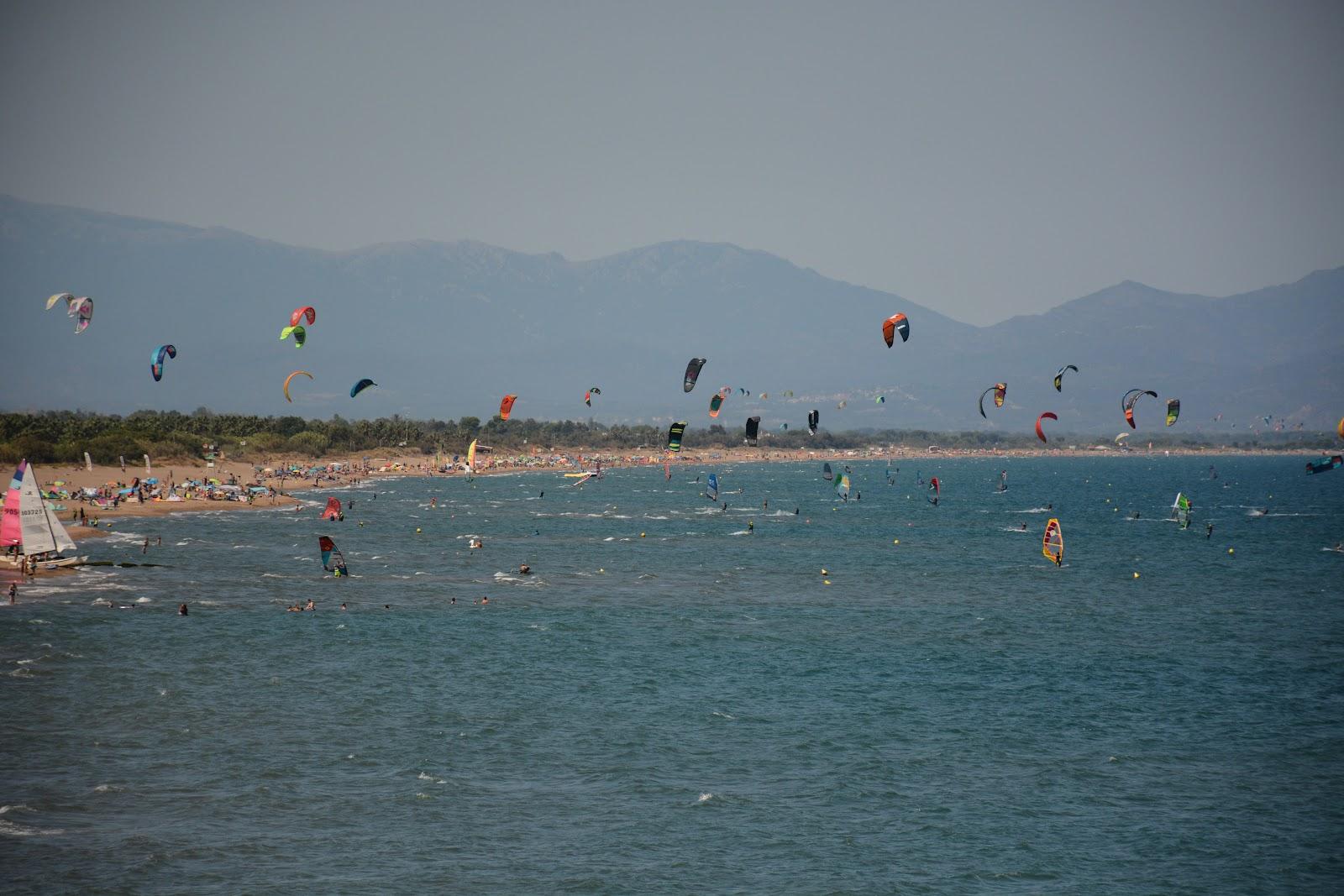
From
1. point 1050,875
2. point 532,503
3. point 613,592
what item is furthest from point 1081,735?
point 532,503

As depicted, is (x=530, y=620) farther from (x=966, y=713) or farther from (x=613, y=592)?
(x=966, y=713)

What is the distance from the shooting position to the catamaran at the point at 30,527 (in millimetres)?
48750

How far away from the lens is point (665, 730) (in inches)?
1211

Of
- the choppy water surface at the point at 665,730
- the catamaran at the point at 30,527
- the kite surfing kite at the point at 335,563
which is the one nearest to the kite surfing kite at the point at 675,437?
the choppy water surface at the point at 665,730

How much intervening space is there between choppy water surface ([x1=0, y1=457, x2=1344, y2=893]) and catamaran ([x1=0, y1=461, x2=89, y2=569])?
1993 mm

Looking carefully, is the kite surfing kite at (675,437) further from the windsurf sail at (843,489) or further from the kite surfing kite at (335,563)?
the kite surfing kite at (335,563)

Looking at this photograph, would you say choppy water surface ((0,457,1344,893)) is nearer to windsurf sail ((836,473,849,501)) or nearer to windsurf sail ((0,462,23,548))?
windsurf sail ((0,462,23,548))

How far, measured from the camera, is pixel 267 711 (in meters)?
31.5

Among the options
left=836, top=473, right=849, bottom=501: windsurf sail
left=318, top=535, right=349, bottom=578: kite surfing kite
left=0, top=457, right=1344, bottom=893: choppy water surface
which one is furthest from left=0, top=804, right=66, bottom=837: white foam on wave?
left=836, top=473, right=849, bottom=501: windsurf sail

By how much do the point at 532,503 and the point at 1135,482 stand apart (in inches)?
3940

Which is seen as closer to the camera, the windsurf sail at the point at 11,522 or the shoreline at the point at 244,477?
the windsurf sail at the point at 11,522

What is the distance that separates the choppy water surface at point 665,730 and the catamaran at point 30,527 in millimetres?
1993

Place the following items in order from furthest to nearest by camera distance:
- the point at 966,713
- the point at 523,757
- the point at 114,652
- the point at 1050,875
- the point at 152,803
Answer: the point at 114,652 < the point at 966,713 < the point at 523,757 < the point at 152,803 < the point at 1050,875

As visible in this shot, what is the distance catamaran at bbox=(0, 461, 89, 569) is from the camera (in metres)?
48.8
